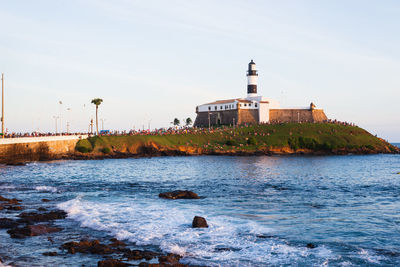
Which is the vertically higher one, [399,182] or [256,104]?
[256,104]

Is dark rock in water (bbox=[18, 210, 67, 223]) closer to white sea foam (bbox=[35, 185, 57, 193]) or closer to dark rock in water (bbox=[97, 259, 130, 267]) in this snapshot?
dark rock in water (bbox=[97, 259, 130, 267])

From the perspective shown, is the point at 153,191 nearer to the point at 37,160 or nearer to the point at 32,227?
the point at 32,227

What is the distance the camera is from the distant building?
5217 inches

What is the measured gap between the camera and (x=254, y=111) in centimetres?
13362

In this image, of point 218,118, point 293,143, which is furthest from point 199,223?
point 218,118

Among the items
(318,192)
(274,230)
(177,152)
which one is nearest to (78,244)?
(274,230)

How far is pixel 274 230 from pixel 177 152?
8083 cm

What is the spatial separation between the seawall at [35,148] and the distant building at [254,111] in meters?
56.7

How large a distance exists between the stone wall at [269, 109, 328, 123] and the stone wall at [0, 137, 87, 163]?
70.3m

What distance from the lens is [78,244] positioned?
687 inches

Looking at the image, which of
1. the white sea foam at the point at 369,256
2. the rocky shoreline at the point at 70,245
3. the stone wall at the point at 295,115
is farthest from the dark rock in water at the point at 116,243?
the stone wall at the point at 295,115

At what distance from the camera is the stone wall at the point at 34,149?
70688 mm

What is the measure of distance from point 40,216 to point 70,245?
7574mm

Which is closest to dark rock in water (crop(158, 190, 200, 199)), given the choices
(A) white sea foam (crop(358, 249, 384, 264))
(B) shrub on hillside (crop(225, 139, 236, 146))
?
(A) white sea foam (crop(358, 249, 384, 264))
